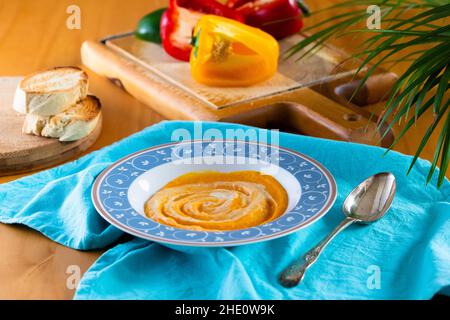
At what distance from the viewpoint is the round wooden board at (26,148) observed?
1.38 metres

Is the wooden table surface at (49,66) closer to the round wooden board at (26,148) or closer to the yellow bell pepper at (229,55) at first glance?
the round wooden board at (26,148)

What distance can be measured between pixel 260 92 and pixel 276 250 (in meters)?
Answer: 0.60

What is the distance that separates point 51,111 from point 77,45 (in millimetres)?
554

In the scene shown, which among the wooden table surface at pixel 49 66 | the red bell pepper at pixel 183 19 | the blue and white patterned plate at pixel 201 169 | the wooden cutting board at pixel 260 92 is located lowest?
the wooden table surface at pixel 49 66

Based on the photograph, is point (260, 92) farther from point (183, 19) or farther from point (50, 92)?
point (50, 92)

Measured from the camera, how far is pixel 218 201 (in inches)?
45.6

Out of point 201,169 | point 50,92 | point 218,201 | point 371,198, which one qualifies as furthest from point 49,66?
point 371,198

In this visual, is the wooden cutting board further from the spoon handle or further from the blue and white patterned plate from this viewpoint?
the spoon handle

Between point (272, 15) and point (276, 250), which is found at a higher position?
point (272, 15)

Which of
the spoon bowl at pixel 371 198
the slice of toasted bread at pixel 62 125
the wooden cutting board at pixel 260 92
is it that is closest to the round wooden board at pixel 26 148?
the slice of toasted bread at pixel 62 125

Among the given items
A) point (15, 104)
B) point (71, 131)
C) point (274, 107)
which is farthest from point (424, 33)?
point (15, 104)

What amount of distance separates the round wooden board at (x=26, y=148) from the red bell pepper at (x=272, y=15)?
1.76 ft

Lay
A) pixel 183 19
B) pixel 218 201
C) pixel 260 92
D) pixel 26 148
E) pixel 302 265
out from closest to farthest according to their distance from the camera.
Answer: pixel 302 265 → pixel 218 201 → pixel 26 148 → pixel 260 92 → pixel 183 19

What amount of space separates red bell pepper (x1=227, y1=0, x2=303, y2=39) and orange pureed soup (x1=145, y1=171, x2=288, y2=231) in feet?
2.36
